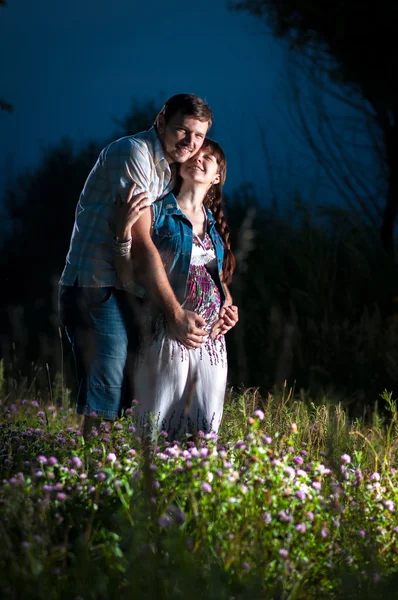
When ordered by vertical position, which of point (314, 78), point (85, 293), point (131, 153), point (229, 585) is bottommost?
point (229, 585)

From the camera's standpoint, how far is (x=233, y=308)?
12.1ft

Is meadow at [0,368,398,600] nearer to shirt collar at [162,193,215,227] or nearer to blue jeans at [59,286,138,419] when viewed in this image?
blue jeans at [59,286,138,419]

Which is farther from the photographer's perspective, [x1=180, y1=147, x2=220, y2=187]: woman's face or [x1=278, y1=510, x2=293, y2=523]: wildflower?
[x1=180, y1=147, x2=220, y2=187]: woman's face

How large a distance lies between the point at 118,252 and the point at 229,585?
1.56m

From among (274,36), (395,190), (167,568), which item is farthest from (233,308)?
(274,36)

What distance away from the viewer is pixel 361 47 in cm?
1113

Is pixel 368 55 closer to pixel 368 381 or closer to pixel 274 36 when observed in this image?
pixel 274 36

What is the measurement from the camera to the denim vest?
353cm

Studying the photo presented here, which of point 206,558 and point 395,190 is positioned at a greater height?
point 395,190

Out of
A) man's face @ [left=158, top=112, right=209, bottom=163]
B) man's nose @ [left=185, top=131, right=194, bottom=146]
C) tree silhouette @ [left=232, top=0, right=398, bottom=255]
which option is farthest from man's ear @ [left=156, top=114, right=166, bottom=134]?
tree silhouette @ [left=232, top=0, right=398, bottom=255]

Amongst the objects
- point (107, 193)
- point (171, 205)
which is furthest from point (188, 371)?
point (107, 193)

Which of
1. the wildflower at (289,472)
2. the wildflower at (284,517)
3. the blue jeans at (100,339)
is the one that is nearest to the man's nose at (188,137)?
the blue jeans at (100,339)

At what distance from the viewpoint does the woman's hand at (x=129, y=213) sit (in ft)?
11.0

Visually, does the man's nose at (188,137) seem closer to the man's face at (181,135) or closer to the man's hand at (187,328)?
the man's face at (181,135)
